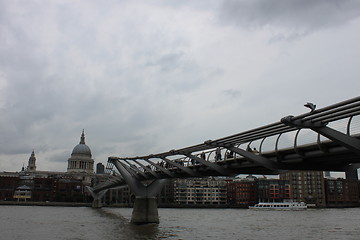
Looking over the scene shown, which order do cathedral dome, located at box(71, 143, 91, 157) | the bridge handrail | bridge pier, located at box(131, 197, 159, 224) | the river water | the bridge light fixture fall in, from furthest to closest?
cathedral dome, located at box(71, 143, 91, 157)
bridge pier, located at box(131, 197, 159, 224)
the river water
the bridge light fixture
the bridge handrail

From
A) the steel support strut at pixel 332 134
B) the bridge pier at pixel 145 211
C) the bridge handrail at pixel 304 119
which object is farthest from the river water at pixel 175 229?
the steel support strut at pixel 332 134

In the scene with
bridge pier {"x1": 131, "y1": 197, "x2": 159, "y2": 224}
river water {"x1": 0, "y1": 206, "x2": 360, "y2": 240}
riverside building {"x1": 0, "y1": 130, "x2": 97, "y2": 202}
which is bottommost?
river water {"x1": 0, "y1": 206, "x2": 360, "y2": 240}

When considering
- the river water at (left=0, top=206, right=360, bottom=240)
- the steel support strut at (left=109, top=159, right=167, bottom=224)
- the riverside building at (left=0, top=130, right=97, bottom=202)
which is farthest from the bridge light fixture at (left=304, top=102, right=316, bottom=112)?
the riverside building at (left=0, top=130, right=97, bottom=202)

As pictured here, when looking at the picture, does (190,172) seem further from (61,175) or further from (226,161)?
(61,175)

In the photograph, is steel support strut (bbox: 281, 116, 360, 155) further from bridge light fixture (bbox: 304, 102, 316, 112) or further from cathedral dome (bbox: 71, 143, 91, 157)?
cathedral dome (bbox: 71, 143, 91, 157)

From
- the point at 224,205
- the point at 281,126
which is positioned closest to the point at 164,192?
the point at 224,205

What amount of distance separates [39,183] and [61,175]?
23528 millimetres

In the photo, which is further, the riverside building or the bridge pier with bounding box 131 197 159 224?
the riverside building

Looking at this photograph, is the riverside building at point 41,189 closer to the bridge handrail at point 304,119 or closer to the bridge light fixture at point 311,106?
the bridge handrail at point 304,119

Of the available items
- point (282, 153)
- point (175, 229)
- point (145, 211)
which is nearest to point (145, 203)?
point (145, 211)

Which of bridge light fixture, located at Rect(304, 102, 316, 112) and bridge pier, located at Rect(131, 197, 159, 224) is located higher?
bridge light fixture, located at Rect(304, 102, 316, 112)

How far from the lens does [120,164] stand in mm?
49312

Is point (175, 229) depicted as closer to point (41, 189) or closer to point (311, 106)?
point (311, 106)

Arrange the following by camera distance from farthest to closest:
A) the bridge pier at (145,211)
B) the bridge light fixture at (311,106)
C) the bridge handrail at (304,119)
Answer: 1. the bridge pier at (145,211)
2. the bridge light fixture at (311,106)
3. the bridge handrail at (304,119)
